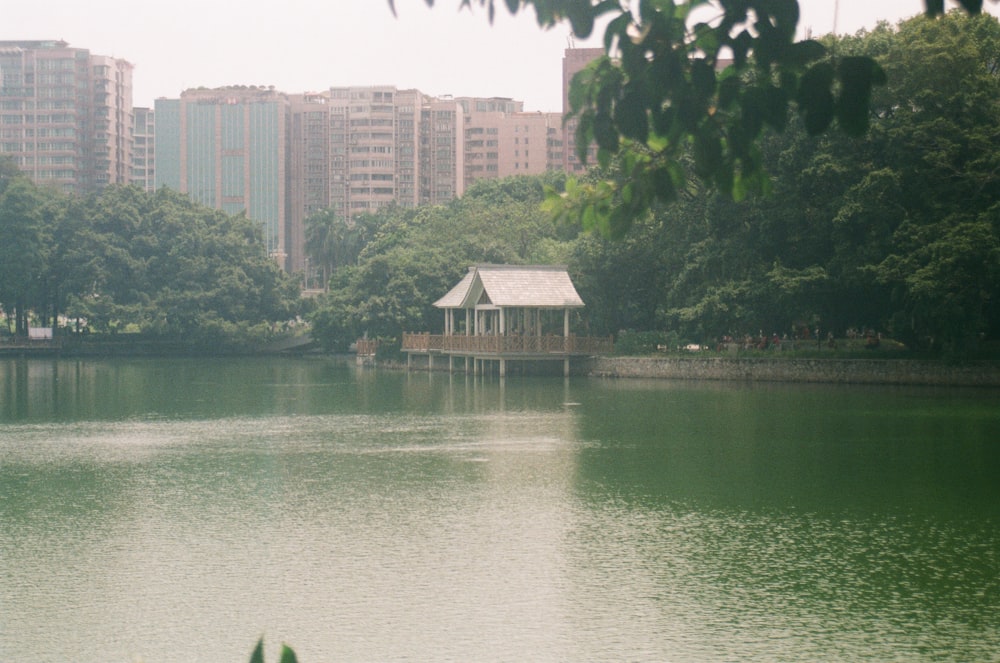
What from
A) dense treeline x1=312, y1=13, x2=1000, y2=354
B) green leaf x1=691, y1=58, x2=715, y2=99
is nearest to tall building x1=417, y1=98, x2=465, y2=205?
dense treeline x1=312, y1=13, x2=1000, y2=354

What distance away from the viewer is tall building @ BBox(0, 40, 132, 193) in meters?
121

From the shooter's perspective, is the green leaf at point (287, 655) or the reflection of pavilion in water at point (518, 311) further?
the reflection of pavilion in water at point (518, 311)

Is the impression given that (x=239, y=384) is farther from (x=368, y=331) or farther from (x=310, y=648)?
(x=310, y=648)

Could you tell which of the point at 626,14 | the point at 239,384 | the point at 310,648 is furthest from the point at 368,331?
the point at 626,14

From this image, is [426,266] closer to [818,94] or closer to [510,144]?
[818,94]

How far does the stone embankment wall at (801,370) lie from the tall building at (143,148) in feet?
338

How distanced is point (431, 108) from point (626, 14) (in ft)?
393

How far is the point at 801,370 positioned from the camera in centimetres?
3731

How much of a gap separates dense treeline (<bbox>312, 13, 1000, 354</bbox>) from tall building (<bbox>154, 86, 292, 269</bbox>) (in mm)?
80987

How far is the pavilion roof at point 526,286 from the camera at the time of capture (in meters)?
43.2

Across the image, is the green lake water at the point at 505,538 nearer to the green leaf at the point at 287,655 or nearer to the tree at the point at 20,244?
the green leaf at the point at 287,655

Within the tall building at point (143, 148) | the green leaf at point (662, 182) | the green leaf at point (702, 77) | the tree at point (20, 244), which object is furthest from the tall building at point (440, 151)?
the green leaf at point (702, 77)

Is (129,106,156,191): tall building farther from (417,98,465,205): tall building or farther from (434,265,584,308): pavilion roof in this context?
(434,265,584,308): pavilion roof

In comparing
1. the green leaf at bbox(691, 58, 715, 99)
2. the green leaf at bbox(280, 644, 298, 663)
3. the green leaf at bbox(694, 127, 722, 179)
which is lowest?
the green leaf at bbox(280, 644, 298, 663)
